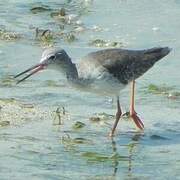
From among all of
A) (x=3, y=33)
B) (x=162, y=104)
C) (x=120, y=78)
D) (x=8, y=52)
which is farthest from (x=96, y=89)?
(x=3, y=33)

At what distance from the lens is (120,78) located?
930 centimetres

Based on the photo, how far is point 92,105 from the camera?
32.1 feet

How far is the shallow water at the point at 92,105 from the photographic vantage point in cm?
793

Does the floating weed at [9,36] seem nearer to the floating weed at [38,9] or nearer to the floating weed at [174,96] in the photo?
the floating weed at [38,9]

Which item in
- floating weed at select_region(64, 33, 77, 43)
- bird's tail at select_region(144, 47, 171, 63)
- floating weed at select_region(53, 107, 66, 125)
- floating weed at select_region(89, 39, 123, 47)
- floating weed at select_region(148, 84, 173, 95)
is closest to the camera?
floating weed at select_region(53, 107, 66, 125)

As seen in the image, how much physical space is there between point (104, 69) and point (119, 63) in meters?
0.25

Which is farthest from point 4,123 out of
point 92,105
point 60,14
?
point 60,14

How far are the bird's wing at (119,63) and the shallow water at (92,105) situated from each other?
49cm

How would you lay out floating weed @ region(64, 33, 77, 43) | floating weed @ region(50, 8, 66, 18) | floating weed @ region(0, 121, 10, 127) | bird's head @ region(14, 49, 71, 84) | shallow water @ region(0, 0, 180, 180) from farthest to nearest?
floating weed @ region(50, 8, 66, 18) → floating weed @ region(64, 33, 77, 43) → bird's head @ region(14, 49, 71, 84) → floating weed @ region(0, 121, 10, 127) → shallow water @ region(0, 0, 180, 180)

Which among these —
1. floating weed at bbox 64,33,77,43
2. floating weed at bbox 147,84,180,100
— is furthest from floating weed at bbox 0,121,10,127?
floating weed at bbox 64,33,77,43

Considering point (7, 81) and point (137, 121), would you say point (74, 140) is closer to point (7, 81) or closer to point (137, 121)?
point (137, 121)

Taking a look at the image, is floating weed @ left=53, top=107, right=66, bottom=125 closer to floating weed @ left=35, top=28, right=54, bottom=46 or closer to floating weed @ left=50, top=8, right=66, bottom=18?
floating weed @ left=35, top=28, right=54, bottom=46

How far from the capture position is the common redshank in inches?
360

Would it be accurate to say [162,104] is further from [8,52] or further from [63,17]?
[63,17]
